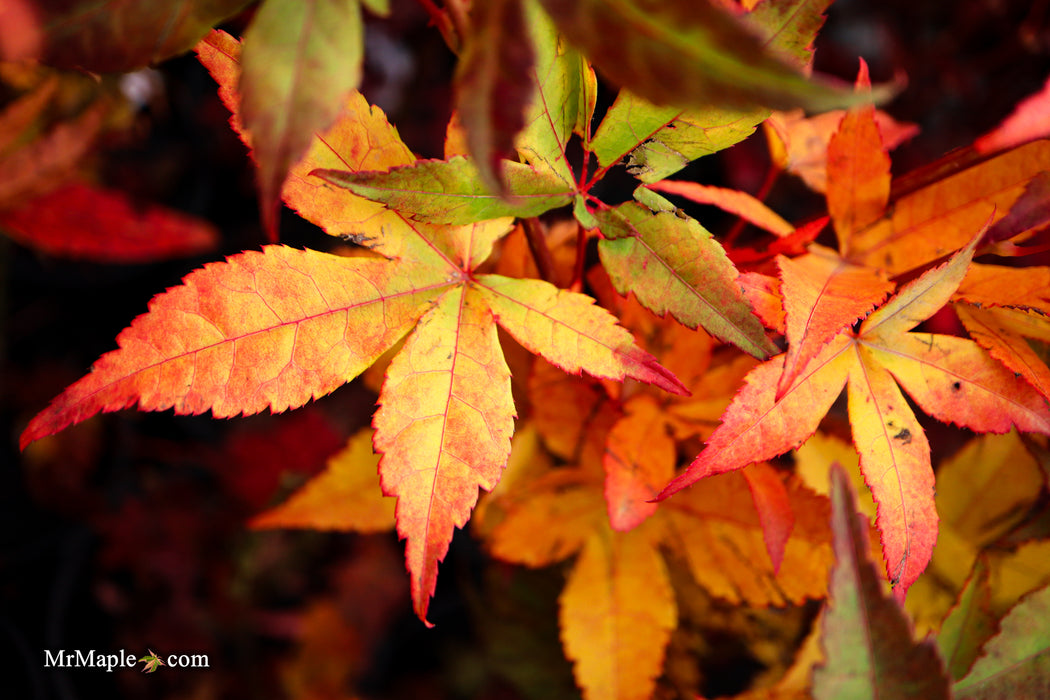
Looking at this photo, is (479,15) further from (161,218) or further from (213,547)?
(213,547)

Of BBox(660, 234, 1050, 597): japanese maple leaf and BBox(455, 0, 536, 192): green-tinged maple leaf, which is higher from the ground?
BBox(455, 0, 536, 192): green-tinged maple leaf

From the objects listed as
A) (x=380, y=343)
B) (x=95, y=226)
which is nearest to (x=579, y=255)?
(x=380, y=343)

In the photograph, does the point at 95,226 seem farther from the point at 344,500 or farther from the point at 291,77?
the point at 291,77

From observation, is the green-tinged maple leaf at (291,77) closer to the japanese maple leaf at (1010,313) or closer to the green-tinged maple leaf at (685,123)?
the green-tinged maple leaf at (685,123)

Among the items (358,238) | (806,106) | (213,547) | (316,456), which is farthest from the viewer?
(213,547)

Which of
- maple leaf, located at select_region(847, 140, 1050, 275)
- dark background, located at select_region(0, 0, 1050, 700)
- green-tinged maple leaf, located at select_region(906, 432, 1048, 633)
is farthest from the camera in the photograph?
dark background, located at select_region(0, 0, 1050, 700)

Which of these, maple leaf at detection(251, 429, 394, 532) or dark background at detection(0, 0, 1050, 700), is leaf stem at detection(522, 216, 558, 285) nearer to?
maple leaf at detection(251, 429, 394, 532)

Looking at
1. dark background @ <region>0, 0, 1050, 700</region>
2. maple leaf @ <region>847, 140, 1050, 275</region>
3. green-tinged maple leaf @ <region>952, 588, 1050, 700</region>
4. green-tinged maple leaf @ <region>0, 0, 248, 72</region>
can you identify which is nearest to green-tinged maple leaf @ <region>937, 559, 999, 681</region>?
green-tinged maple leaf @ <region>952, 588, 1050, 700</region>

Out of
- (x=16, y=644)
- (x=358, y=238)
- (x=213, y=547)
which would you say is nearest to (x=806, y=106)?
(x=358, y=238)
